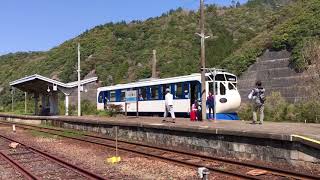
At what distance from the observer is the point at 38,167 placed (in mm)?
14109

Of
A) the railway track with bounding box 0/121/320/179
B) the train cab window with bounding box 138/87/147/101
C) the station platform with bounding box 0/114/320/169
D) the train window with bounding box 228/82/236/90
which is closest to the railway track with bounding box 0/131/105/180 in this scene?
the railway track with bounding box 0/121/320/179

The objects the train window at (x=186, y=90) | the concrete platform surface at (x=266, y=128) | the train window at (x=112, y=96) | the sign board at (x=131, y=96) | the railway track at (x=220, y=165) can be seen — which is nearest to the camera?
the railway track at (x=220, y=165)

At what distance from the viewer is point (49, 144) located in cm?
A: 2177

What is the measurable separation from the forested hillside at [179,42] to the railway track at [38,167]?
30.2 metres

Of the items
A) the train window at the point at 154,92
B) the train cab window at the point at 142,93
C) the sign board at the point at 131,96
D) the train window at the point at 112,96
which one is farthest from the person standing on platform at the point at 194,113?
the train window at the point at 112,96

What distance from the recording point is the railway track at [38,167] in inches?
484

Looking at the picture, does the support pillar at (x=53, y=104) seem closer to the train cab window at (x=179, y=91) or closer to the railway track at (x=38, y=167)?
the train cab window at (x=179, y=91)

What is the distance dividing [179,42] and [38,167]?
58.9 metres

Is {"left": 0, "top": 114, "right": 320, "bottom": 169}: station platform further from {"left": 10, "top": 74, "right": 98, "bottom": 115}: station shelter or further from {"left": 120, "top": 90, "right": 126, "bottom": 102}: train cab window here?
{"left": 10, "top": 74, "right": 98, "bottom": 115}: station shelter

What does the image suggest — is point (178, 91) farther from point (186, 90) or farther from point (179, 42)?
point (179, 42)

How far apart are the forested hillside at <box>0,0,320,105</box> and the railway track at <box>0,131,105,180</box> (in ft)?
99.1

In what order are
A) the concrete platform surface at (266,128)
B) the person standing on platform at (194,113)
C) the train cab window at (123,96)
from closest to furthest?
the concrete platform surface at (266,128) < the person standing on platform at (194,113) < the train cab window at (123,96)

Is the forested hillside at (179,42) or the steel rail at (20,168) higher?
the forested hillside at (179,42)

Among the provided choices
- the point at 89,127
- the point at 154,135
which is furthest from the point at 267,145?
the point at 89,127
